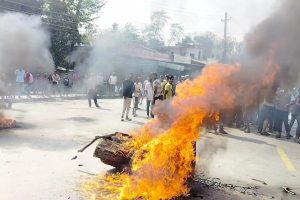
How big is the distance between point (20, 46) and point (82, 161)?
17072mm

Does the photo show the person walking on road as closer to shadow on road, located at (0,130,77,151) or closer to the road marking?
shadow on road, located at (0,130,77,151)

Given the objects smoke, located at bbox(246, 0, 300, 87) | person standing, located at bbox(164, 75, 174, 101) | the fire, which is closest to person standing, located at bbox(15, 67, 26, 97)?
person standing, located at bbox(164, 75, 174, 101)

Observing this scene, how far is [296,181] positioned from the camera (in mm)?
7699

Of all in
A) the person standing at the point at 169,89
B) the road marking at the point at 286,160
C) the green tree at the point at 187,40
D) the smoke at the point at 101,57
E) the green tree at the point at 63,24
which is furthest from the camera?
the green tree at the point at 187,40

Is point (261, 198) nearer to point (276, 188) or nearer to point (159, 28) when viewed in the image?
point (276, 188)

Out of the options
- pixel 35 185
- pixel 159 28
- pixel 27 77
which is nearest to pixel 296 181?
pixel 35 185

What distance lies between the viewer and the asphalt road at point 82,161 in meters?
6.20

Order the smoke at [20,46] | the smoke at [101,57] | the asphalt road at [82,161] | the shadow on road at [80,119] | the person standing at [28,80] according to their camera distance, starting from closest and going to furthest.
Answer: the asphalt road at [82,161] < the shadow on road at [80,119] < the smoke at [20,46] < the person standing at [28,80] < the smoke at [101,57]

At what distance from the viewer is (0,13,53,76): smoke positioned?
2198 centimetres

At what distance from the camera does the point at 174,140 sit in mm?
5941

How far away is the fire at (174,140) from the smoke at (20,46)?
599 inches

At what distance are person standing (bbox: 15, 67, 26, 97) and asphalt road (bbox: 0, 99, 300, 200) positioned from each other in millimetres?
7216

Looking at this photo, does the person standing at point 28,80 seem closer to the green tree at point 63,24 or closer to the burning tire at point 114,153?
the green tree at point 63,24

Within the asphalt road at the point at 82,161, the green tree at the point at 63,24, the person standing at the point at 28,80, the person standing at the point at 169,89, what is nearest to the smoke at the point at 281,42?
the asphalt road at the point at 82,161
